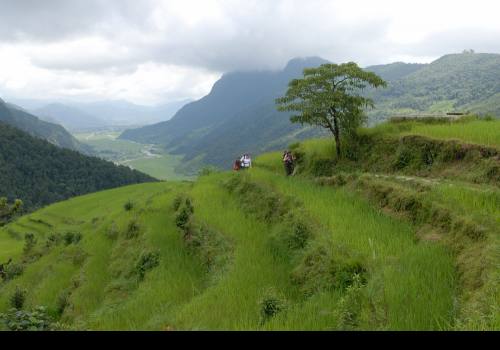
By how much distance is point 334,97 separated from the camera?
2133cm

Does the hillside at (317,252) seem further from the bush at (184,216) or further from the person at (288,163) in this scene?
the person at (288,163)

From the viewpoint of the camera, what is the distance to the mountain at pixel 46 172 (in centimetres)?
15188

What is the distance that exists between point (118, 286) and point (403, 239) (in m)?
11.2

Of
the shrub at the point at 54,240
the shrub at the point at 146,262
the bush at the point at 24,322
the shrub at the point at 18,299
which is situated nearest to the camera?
the bush at the point at 24,322

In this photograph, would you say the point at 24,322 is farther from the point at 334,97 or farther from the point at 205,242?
the point at 334,97

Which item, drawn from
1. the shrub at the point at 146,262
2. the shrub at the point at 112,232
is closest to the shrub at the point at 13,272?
the shrub at the point at 112,232

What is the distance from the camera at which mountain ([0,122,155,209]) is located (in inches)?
5979

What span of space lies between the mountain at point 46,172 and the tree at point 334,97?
143206mm

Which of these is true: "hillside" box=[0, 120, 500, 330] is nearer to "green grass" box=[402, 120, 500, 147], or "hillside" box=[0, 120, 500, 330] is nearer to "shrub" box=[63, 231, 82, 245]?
"green grass" box=[402, 120, 500, 147]

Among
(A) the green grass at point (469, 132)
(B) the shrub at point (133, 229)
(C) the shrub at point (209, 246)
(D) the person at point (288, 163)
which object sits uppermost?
(A) the green grass at point (469, 132)

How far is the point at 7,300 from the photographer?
20953 millimetres

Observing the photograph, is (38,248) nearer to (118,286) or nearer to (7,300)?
(7,300)

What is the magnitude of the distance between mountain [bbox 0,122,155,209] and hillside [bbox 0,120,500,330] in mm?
141018

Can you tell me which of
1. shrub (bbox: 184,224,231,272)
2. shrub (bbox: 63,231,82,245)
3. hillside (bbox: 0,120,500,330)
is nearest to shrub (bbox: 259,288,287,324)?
hillside (bbox: 0,120,500,330)
